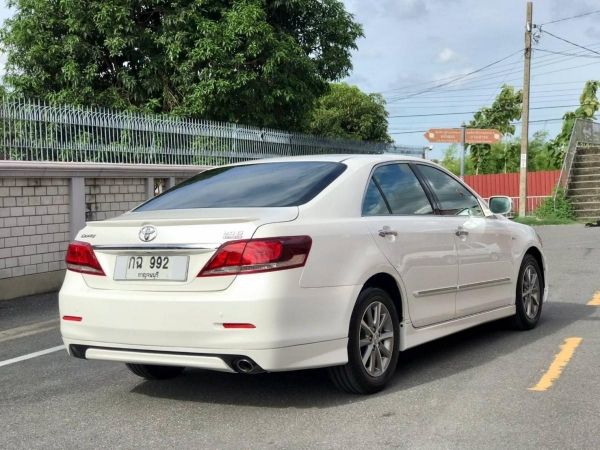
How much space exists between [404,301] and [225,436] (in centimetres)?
160

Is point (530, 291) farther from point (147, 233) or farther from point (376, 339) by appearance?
point (147, 233)

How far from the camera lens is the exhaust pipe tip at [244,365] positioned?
4.12m

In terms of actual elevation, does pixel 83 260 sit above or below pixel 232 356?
above

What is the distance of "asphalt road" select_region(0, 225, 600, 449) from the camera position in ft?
12.9

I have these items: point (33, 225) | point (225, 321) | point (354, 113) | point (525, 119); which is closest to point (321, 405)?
point (225, 321)

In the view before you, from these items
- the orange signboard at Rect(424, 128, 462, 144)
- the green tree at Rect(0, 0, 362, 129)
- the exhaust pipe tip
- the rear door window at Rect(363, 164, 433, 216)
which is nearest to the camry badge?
the exhaust pipe tip

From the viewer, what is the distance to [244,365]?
163 inches

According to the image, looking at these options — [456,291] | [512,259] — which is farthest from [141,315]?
[512,259]

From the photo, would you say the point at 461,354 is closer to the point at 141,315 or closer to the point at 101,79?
the point at 141,315

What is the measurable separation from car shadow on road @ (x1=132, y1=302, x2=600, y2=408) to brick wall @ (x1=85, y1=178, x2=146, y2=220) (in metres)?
6.10

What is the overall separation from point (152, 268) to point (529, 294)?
386cm

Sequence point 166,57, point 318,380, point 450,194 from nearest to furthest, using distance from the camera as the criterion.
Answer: point 318,380
point 450,194
point 166,57

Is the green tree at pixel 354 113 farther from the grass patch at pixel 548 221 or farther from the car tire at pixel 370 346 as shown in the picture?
the car tire at pixel 370 346

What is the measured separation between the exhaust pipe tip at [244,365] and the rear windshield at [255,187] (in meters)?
0.99
